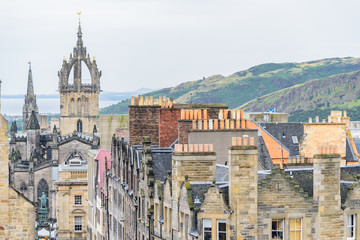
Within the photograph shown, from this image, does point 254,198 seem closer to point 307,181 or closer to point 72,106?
point 307,181

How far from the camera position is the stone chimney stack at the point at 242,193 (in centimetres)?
2780

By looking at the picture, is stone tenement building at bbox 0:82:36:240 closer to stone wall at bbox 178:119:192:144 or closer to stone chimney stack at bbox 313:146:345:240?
stone wall at bbox 178:119:192:144

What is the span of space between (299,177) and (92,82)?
15922 cm

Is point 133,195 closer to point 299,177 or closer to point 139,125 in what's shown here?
point 139,125

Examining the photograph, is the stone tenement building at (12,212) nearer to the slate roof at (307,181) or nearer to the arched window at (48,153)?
the slate roof at (307,181)

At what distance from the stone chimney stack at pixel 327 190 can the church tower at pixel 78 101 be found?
159 m

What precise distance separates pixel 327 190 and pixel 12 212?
11.5 m

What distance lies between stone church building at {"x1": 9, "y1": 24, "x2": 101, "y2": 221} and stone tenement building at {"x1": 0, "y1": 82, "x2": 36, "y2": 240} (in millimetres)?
67529

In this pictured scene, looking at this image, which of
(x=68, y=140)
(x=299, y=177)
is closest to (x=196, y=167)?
(x=299, y=177)

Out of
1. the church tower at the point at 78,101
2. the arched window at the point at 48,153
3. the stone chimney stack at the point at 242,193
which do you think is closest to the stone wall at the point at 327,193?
the stone chimney stack at the point at 242,193

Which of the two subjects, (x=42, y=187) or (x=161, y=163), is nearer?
(x=161, y=163)

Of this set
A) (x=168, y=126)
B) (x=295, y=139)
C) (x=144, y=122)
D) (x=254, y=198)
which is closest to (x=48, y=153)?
(x=295, y=139)

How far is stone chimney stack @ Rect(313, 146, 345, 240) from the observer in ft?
94.4

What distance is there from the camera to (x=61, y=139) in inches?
6201
